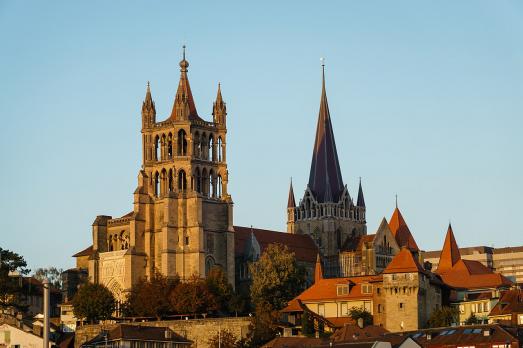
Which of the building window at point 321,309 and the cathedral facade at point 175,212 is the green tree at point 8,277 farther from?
the building window at point 321,309

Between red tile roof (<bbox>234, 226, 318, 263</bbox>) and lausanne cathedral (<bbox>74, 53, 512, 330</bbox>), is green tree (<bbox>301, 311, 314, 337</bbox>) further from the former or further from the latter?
red tile roof (<bbox>234, 226, 318, 263</bbox>)

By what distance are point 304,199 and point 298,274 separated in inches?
1713

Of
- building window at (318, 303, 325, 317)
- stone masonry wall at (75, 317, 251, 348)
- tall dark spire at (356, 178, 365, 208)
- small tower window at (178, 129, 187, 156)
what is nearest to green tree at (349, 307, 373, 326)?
building window at (318, 303, 325, 317)

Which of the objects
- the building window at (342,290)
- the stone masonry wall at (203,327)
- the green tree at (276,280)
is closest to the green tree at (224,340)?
the stone masonry wall at (203,327)

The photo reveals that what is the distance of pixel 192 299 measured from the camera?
122812 mm

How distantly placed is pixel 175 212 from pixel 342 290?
23.5 metres

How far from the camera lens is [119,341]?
109312 mm

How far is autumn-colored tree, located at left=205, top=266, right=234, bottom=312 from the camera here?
126000mm

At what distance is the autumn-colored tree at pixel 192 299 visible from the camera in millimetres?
122500

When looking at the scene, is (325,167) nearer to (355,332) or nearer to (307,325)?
(307,325)

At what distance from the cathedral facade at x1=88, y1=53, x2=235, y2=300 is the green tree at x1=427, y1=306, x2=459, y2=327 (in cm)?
3108

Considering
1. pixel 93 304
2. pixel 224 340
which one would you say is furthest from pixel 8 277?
pixel 224 340

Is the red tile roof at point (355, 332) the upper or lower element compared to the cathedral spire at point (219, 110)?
lower

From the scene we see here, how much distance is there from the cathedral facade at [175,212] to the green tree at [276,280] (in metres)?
8.14
